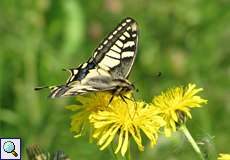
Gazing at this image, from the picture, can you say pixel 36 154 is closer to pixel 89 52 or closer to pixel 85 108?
pixel 85 108

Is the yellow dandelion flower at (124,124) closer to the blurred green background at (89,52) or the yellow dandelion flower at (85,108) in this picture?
the yellow dandelion flower at (85,108)

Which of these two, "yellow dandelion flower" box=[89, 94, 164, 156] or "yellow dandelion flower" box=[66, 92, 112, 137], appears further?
"yellow dandelion flower" box=[66, 92, 112, 137]

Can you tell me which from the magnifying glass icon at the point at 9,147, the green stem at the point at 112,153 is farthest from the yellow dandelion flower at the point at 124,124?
the magnifying glass icon at the point at 9,147

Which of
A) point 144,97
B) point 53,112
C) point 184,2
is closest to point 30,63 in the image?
point 53,112

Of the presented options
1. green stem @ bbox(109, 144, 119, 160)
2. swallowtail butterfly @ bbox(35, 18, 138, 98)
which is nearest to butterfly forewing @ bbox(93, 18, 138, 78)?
swallowtail butterfly @ bbox(35, 18, 138, 98)

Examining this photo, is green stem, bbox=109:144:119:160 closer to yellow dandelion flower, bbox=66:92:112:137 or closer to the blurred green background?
yellow dandelion flower, bbox=66:92:112:137

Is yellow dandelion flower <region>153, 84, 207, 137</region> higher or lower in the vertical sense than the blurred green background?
lower
